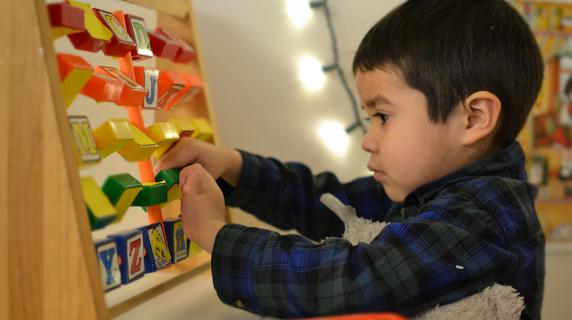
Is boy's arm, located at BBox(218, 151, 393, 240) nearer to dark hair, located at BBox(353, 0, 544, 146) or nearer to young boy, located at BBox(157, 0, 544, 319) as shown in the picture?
young boy, located at BBox(157, 0, 544, 319)

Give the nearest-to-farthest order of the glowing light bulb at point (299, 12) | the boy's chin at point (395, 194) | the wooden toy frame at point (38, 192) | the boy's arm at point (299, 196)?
the wooden toy frame at point (38, 192)
the boy's chin at point (395, 194)
the boy's arm at point (299, 196)
the glowing light bulb at point (299, 12)

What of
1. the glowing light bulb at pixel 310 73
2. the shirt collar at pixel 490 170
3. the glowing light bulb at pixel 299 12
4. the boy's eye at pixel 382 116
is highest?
the glowing light bulb at pixel 299 12

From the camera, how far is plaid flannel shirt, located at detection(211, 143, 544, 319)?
63cm

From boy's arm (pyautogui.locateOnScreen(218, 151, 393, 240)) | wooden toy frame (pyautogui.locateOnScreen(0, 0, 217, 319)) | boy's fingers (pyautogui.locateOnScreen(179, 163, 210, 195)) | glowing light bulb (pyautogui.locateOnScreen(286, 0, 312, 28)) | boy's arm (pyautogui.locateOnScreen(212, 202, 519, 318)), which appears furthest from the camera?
glowing light bulb (pyautogui.locateOnScreen(286, 0, 312, 28))

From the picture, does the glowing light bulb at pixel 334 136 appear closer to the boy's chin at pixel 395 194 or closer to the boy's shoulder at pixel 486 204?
the boy's chin at pixel 395 194

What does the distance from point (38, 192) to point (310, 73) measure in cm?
69

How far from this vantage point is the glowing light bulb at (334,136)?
113cm

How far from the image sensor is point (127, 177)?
63cm

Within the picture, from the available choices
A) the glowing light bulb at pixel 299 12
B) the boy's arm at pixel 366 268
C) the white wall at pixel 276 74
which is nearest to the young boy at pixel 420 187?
the boy's arm at pixel 366 268

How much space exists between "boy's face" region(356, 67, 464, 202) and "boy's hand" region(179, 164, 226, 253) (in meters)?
0.24

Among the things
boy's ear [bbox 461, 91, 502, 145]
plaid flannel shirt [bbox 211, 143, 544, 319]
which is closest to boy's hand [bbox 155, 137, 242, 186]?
plaid flannel shirt [bbox 211, 143, 544, 319]

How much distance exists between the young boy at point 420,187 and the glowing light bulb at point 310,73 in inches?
9.3

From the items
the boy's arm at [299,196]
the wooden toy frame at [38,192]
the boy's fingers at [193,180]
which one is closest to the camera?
the wooden toy frame at [38,192]

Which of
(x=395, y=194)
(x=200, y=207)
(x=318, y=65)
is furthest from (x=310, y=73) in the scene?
(x=200, y=207)
